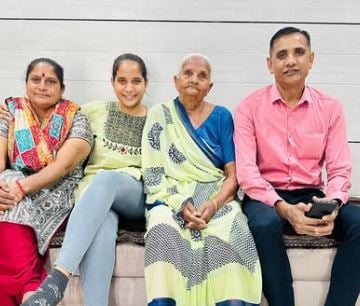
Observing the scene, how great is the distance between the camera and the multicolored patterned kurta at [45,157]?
2170 mm

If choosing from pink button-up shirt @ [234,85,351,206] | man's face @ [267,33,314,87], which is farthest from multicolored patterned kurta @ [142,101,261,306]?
man's face @ [267,33,314,87]

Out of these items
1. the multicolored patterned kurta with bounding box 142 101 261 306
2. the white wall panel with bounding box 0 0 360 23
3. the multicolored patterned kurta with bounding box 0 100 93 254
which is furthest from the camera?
the white wall panel with bounding box 0 0 360 23

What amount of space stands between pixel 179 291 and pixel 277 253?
398 millimetres

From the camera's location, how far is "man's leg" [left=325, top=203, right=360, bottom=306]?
1913 millimetres

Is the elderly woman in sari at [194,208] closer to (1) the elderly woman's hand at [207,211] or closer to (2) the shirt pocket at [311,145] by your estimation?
(1) the elderly woman's hand at [207,211]

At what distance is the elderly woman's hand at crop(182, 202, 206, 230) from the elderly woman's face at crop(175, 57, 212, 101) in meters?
0.56

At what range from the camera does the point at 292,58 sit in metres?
2.18

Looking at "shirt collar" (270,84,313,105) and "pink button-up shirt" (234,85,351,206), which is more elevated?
"shirt collar" (270,84,313,105)

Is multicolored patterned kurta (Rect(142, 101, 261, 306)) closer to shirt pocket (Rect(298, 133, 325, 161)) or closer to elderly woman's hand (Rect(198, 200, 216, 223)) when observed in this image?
elderly woman's hand (Rect(198, 200, 216, 223))

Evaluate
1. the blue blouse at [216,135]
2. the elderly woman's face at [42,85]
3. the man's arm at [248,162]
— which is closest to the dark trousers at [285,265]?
the man's arm at [248,162]

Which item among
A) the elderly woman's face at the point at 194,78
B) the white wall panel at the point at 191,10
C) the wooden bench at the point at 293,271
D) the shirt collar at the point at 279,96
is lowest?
the wooden bench at the point at 293,271

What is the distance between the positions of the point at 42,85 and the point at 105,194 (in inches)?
27.0

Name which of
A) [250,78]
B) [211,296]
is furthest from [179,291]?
[250,78]

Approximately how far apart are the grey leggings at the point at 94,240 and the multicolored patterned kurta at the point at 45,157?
230mm
